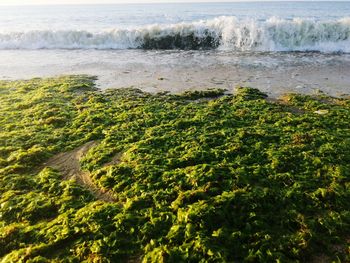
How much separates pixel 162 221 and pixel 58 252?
1267mm

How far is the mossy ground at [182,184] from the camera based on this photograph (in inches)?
152

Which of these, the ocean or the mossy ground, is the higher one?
the mossy ground

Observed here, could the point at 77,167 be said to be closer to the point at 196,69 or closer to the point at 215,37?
the point at 196,69

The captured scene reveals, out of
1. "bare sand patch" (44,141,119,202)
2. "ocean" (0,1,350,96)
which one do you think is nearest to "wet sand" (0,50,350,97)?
"ocean" (0,1,350,96)

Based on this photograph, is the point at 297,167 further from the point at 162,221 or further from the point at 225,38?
the point at 225,38

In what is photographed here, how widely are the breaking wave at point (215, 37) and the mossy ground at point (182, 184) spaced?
12057 millimetres

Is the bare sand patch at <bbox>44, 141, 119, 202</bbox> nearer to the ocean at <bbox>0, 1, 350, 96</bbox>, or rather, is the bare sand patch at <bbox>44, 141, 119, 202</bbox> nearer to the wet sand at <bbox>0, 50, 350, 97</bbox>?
the wet sand at <bbox>0, 50, 350, 97</bbox>

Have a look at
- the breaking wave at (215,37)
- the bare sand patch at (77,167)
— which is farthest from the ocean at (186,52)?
the bare sand patch at (77,167)

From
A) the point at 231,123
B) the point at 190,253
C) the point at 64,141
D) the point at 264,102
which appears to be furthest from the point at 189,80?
the point at 190,253

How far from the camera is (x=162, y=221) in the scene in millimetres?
4223

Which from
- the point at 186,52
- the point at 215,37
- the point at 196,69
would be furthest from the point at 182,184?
the point at 215,37

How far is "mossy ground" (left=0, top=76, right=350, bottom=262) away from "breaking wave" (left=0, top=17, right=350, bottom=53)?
475 inches

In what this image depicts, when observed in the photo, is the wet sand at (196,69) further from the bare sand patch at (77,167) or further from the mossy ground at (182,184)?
the bare sand patch at (77,167)

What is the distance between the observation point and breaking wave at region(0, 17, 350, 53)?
19234mm
